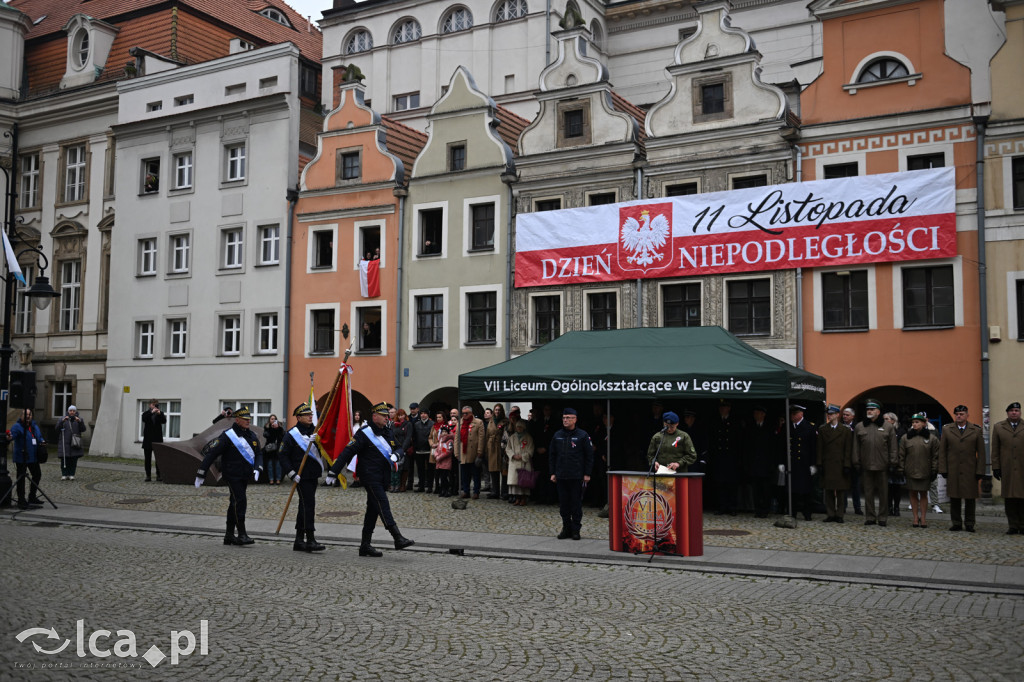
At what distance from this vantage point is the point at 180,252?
A: 1467 inches

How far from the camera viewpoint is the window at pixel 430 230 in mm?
32156

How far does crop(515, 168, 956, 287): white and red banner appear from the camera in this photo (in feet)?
80.4

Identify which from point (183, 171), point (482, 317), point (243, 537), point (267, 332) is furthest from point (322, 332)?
point (243, 537)

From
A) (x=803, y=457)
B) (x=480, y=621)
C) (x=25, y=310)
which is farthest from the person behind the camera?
(x=25, y=310)

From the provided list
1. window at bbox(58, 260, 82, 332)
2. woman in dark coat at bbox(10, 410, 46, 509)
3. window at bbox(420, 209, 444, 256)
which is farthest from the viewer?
window at bbox(58, 260, 82, 332)

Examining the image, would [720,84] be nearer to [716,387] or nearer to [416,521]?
[716,387]

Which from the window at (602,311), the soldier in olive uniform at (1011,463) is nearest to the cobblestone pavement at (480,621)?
the soldier in olive uniform at (1011,463)

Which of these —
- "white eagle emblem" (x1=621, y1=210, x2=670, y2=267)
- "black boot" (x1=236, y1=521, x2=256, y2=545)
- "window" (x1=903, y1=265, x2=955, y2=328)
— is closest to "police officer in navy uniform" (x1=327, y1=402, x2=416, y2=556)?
"black boot" (x1=236, y1=521, x2=256, y2=545)

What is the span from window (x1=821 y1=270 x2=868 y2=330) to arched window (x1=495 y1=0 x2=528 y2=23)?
62.6ft

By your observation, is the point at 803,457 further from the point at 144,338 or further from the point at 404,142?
the point at 144,338

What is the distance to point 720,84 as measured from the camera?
2778 centimetres

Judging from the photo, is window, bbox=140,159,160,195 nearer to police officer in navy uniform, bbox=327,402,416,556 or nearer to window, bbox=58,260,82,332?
window, bbox=58,260,82,332

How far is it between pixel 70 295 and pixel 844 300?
99.0ft

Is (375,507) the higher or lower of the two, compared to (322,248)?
lower
